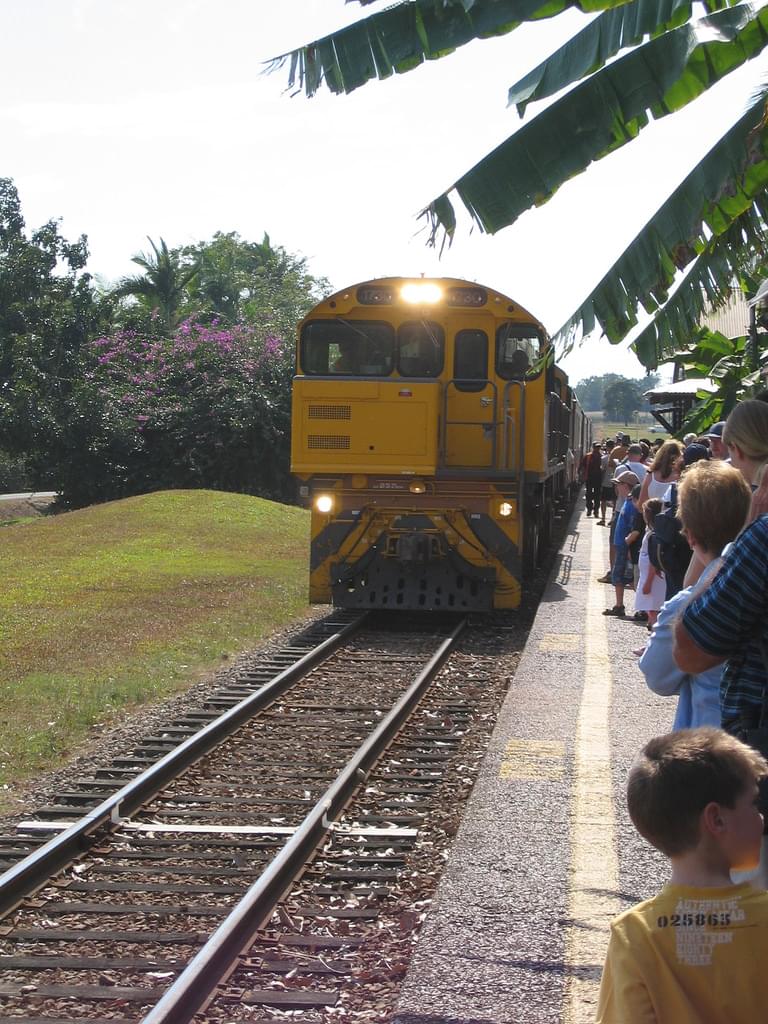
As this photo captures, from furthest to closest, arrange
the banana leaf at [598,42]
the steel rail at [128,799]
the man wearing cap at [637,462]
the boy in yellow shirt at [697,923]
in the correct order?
the man wearing cap at [637,462] < the banana leaf at [598,42] < the steel rail at [128,799] < the boy in yellow shirt at [697,923]

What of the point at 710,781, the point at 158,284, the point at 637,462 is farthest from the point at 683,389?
the point at 158,284

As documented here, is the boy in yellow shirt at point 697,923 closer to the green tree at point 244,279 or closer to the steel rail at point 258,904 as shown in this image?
the steel rail at point 258,904

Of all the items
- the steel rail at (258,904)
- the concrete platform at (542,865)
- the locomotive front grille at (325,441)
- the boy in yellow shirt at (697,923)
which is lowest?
the steel rail at (258,904)

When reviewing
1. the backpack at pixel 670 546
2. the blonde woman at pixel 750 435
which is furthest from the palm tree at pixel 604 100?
the blonde woman at pixel 750 435

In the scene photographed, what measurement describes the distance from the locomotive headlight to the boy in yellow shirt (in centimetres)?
1195

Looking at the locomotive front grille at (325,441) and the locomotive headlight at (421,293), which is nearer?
the locomotive front grille at (325,441)

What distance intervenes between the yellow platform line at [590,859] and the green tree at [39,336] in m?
28.7

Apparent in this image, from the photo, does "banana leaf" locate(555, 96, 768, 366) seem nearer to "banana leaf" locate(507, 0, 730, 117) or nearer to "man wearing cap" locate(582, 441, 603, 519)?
"banana leaf" locate(507, 0, 730, 117)

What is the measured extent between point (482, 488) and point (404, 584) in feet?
4.34

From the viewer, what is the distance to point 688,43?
21.0 feet

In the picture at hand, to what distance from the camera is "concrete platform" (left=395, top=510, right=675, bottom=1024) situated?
4.37 metres

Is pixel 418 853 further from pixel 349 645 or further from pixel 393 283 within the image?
pixel 393 283

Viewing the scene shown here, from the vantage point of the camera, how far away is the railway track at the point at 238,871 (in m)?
4.93

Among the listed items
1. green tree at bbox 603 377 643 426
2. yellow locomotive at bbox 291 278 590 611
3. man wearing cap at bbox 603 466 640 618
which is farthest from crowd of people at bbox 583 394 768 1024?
green tree at bbox 603 377 643 426
